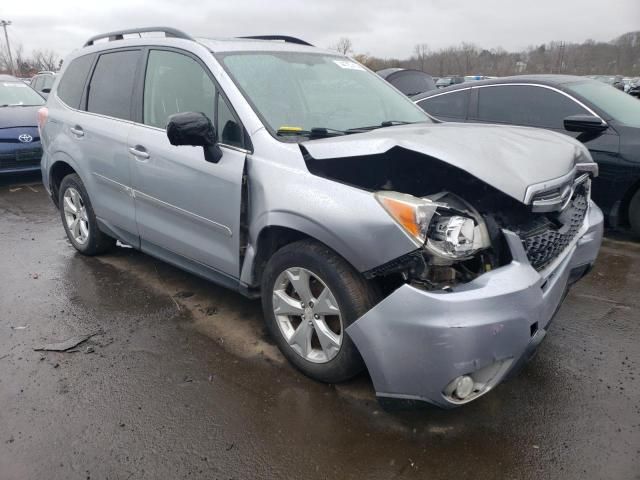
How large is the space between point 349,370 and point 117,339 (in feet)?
5.54

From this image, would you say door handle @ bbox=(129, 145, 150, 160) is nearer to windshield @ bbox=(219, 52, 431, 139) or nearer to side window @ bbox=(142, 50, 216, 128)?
side window @ bbox=(142, 50, 216, 128)

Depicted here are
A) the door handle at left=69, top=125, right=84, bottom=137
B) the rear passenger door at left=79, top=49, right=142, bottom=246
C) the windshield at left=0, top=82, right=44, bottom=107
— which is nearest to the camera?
the rear passenger door at left=79, top=49, right=142, bottom=246

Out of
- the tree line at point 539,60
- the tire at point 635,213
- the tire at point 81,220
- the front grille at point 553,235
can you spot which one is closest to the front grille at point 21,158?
the tire at point 81,220

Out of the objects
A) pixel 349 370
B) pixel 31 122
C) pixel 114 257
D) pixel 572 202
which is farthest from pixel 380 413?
pixel 31 122

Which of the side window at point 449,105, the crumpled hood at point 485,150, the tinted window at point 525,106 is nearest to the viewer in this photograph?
the crumpled hood at point 485,150

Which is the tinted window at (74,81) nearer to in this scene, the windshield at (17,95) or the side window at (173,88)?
the side window at (173,88)

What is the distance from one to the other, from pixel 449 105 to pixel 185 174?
3.82 m

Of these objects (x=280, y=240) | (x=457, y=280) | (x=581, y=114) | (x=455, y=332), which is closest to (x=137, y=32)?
(x=280, y=240)

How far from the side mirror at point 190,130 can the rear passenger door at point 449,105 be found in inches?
145

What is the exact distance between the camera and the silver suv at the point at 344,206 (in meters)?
2.25

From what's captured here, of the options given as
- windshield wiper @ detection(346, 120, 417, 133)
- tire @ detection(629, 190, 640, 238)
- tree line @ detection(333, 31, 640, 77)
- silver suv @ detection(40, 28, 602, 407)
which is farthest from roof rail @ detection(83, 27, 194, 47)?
tree line @ detection(333, 31, 640, 77)

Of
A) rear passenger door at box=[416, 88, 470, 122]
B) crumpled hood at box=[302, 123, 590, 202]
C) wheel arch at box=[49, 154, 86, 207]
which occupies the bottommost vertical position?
wheel arch at box=[49, 154, 86, 207]

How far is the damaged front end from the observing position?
2152 millimetres

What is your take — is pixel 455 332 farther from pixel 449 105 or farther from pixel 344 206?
pixel 449 105
